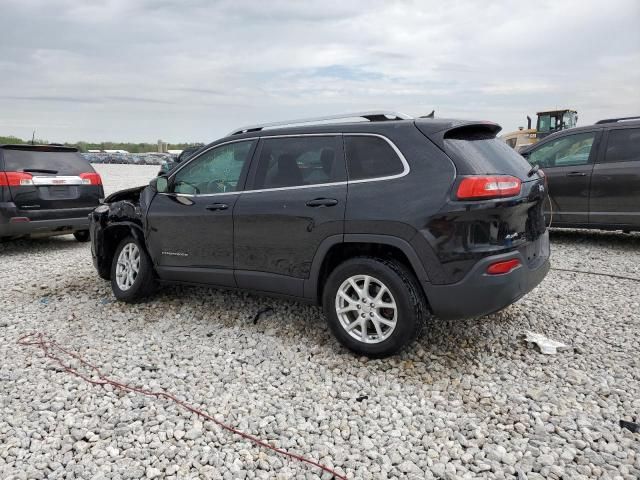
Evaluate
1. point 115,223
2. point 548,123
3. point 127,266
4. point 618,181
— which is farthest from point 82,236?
point 548,123

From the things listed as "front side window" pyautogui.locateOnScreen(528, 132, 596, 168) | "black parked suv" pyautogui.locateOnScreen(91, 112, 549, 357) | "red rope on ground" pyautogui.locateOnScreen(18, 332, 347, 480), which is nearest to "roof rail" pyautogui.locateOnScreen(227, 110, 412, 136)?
"black parked suv" pyautogui.locateOnScreen(91, 112, 549, 357)

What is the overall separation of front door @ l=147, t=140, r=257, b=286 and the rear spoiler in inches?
61.3

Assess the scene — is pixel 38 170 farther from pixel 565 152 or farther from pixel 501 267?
pixel 565 152

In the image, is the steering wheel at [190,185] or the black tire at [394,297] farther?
the steering wheel at [190,185]

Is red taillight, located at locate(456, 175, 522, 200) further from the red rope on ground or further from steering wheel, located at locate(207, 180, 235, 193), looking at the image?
steering wheel, located at locate(207, 180, 235, 193)

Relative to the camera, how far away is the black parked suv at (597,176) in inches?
281

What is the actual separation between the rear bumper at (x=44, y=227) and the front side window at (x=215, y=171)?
4153 millimetres

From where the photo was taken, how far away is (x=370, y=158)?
376 centimetres

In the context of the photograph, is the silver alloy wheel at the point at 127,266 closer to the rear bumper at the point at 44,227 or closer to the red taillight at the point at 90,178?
the rear bumper at the point at 44,227

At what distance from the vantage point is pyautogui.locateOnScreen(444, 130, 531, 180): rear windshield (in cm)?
344

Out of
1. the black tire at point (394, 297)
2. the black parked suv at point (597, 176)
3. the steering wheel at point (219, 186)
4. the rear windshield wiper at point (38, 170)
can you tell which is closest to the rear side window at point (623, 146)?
the black parked suv at point (597, 176)

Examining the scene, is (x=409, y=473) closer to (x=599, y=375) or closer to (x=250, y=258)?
(x=599, y=375)

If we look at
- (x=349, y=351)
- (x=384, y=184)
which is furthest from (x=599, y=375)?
(x=384, y=184)

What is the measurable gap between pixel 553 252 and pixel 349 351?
470cm
